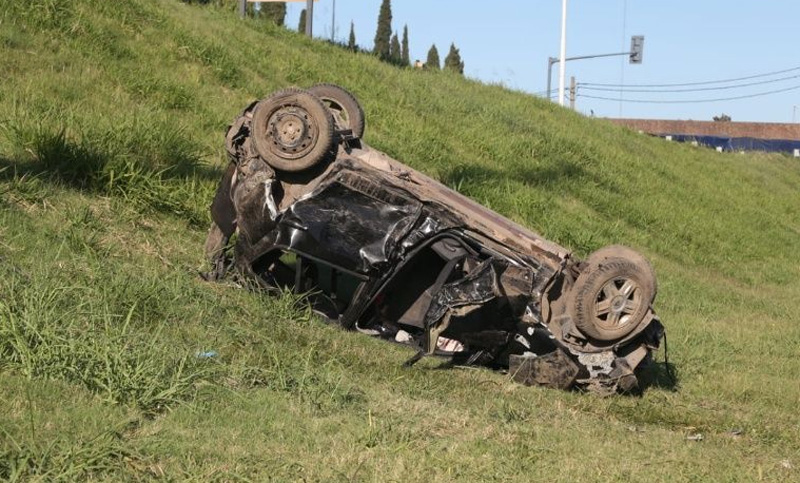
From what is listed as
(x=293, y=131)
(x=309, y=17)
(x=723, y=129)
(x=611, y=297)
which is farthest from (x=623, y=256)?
(x=723, y=129)

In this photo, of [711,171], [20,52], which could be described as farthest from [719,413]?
[711,171]

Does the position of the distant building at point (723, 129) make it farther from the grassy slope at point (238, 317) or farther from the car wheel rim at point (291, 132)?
the car wheel rim at point (291, 132)

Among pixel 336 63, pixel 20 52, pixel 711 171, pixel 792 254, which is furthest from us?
pixel 711 171

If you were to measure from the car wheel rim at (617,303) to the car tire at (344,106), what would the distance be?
247 cm

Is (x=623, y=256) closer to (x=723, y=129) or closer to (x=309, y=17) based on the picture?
(x=309, y=17)

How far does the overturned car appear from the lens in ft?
23.1

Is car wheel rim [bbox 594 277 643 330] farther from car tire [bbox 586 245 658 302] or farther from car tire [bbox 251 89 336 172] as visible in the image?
car tire [bbox 251 89 336 172]

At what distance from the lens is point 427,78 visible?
19531mm

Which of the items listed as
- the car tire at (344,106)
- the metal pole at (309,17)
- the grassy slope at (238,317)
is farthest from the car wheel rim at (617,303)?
the metal pole at (309,17)

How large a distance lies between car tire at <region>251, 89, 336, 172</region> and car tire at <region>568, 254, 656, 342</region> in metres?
2.09

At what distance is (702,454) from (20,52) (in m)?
7.93

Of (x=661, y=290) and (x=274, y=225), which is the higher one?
(x=274, y=225)

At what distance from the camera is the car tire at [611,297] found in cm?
714

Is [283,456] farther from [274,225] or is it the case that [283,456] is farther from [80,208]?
[80,208]
